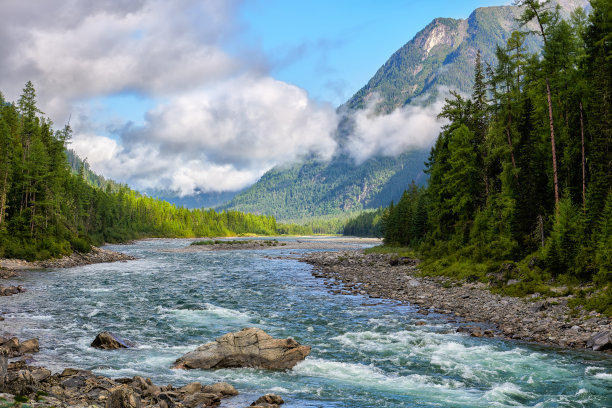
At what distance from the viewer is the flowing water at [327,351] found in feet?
48.5

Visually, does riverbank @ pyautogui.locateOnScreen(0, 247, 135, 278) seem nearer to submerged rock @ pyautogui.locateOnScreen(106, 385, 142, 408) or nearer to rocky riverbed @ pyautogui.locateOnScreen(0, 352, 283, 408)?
rocky riverbed @ pyautogui.locateOnScreen(0, 352, 283, 408)

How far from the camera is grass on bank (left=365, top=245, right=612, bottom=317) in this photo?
80.5 feet

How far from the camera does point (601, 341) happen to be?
19.3 metres

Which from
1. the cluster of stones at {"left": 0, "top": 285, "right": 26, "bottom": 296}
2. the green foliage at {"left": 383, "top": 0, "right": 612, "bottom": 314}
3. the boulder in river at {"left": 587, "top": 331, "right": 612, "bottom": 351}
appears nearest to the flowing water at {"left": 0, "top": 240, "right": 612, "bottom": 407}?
the boulder in river at {"left": 587, "top": 331, "right": 612, "bottom": 351}

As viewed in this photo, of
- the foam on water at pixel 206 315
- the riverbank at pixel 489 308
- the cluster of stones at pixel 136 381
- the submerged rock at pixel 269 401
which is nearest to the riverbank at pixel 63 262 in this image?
the foam on water at pixel 206 315

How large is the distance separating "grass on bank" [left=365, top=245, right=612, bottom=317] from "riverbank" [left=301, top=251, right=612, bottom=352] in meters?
0.61

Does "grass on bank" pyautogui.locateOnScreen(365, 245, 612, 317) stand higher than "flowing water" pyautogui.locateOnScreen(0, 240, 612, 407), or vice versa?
"grass on bank" pyautogui.locateOnScreen(365, 245, 612, 317)

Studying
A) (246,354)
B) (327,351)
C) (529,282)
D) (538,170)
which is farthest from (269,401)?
(538,170)

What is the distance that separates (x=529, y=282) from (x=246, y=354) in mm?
23268

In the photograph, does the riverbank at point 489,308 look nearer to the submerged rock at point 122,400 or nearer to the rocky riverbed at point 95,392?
the rocky riverbed at point 95,392

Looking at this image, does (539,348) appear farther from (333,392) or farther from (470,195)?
(470,195)

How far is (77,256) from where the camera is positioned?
69.9 m

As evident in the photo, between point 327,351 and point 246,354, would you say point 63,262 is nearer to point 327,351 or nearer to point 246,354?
point 246,354

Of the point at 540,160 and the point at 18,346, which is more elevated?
the point at 540,160
